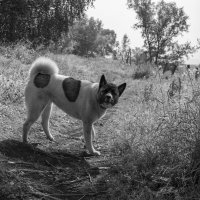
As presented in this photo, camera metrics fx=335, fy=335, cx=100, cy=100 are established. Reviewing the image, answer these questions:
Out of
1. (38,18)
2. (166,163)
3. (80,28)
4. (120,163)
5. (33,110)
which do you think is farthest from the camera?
(80,28)

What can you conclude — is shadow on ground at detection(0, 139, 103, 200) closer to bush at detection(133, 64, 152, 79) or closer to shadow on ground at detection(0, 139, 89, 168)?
shadow on ground at detection(0, 139, 89, 168)

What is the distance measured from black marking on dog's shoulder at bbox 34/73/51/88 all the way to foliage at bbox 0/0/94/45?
13976 mm

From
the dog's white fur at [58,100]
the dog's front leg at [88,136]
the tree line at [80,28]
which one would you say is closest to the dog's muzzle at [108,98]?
the dog's white fur at [58,100]

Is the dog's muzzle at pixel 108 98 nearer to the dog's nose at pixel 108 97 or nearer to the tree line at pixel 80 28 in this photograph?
the dog's nose at pixel 108 97

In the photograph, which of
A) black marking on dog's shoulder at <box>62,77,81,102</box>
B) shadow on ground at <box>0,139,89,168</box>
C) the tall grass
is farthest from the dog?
the tall grass

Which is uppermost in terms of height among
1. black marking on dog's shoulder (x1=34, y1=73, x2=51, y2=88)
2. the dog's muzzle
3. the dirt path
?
black marking on dog's shoulder (x1=34, y1=73, x2=51, y2=88)

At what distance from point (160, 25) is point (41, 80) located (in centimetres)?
3330

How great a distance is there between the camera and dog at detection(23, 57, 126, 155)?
5.65 m

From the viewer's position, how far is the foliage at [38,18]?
19.3 meters

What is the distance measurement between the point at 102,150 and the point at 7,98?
2.90 meters

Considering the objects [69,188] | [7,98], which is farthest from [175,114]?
[7,98]

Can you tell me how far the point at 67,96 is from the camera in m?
5.86

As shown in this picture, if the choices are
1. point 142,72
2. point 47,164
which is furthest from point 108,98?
point 142,72

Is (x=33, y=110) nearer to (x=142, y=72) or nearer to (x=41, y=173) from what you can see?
(x=41, y=173)
